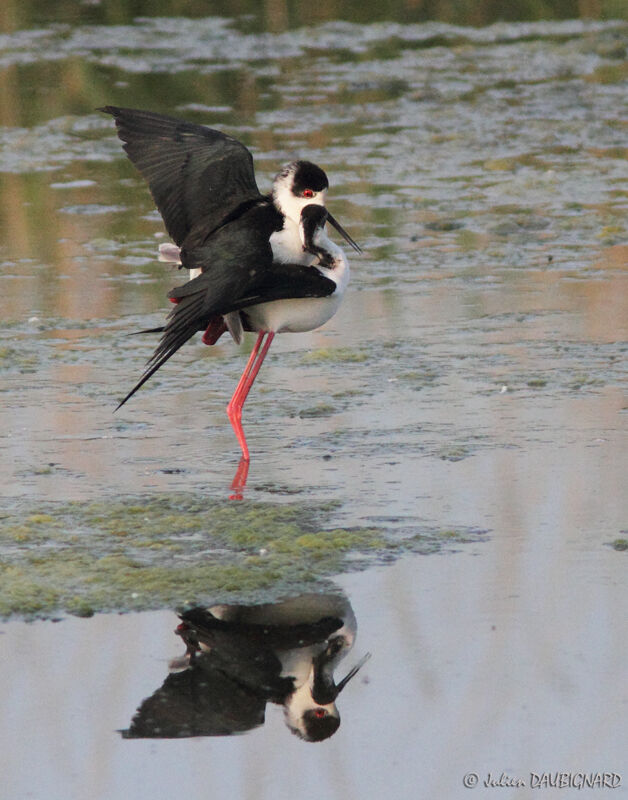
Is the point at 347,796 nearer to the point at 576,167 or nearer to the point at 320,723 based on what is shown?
the point at 320,723

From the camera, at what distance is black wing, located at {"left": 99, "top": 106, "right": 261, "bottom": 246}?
5.14 metres

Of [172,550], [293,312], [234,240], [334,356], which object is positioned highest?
[234,240]

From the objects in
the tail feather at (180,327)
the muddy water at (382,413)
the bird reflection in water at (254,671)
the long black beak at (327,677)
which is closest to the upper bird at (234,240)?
the tail feather at (180,327)

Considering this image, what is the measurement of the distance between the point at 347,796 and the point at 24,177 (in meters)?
6.63

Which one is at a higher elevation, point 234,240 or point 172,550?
point 234,240

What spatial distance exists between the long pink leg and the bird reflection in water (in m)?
1.25

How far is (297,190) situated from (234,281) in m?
0.44

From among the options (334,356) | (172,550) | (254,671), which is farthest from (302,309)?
Answer: (254,671)

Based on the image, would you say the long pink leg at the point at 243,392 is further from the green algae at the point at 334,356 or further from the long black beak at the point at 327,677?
the long black beak at the point at 327,677

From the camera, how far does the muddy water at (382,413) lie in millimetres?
3068

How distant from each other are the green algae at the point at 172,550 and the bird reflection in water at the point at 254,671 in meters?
0.13

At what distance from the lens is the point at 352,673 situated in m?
3.32

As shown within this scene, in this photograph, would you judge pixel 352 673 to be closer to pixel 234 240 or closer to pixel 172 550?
pixel 172 550

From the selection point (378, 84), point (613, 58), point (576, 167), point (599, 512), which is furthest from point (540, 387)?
point (613, 58)
